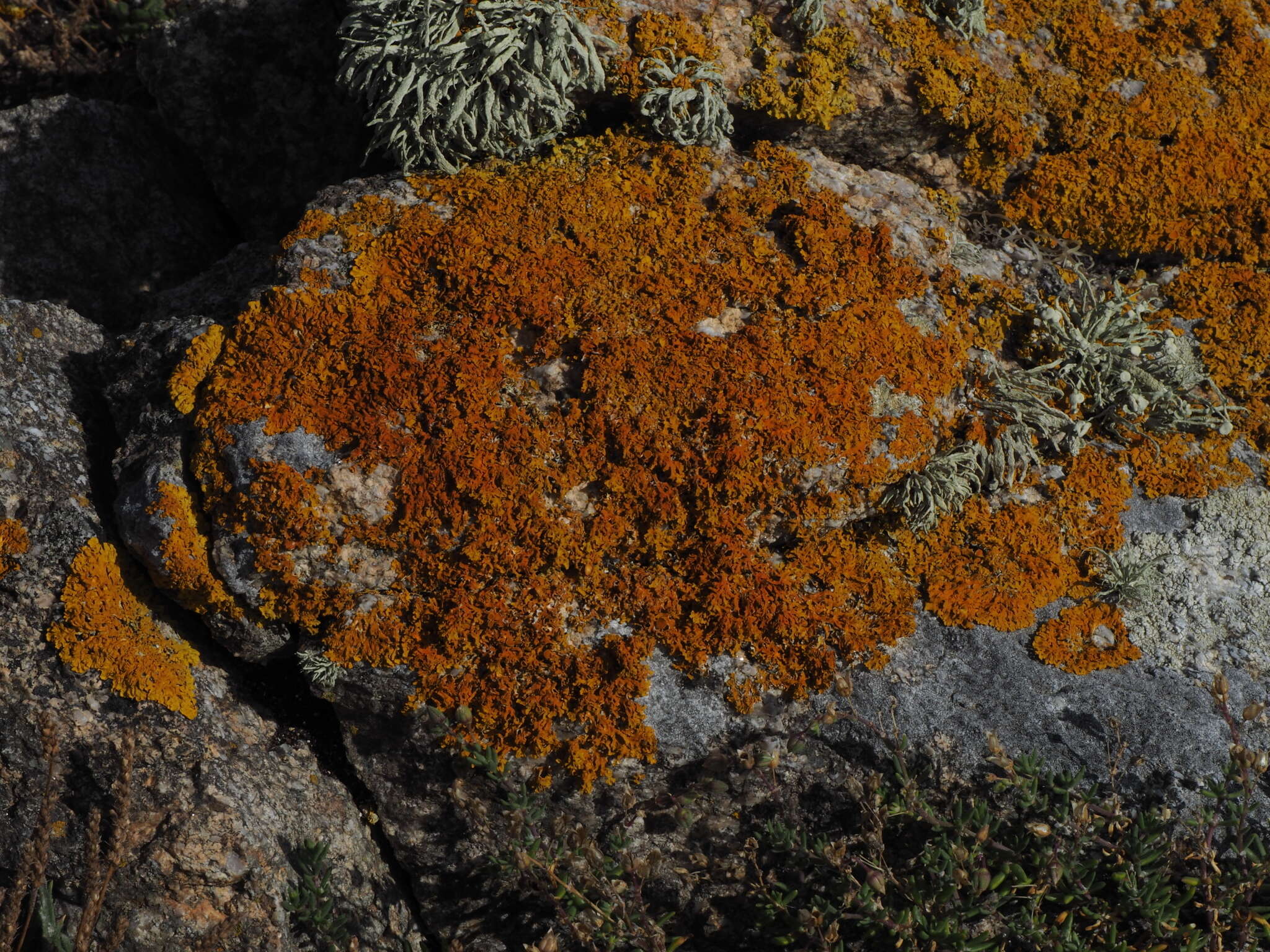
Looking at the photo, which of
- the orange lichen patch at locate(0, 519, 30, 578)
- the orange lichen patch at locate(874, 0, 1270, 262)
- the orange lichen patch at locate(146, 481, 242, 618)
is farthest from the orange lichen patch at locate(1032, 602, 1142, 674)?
the orange lichen patch at locate(0, 519, 30, 578)

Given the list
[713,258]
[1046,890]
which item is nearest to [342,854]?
[1046,890]

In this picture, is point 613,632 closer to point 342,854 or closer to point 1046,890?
point 342,854

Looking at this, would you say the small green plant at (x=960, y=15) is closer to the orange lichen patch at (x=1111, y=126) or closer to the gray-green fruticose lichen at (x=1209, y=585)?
the orange lichen patch at (x=1111, y=126)

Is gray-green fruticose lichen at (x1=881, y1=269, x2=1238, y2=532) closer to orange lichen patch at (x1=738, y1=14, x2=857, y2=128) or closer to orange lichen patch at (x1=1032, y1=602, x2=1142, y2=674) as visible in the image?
orange lichen patch at (x1=1032, y1=602, x2=1142, y2=674)

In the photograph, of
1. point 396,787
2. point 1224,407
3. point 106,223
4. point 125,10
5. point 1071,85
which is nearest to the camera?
point 396,787

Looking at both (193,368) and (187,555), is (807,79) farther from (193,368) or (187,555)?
(187,555)

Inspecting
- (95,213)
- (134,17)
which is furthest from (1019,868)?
(134,17)
